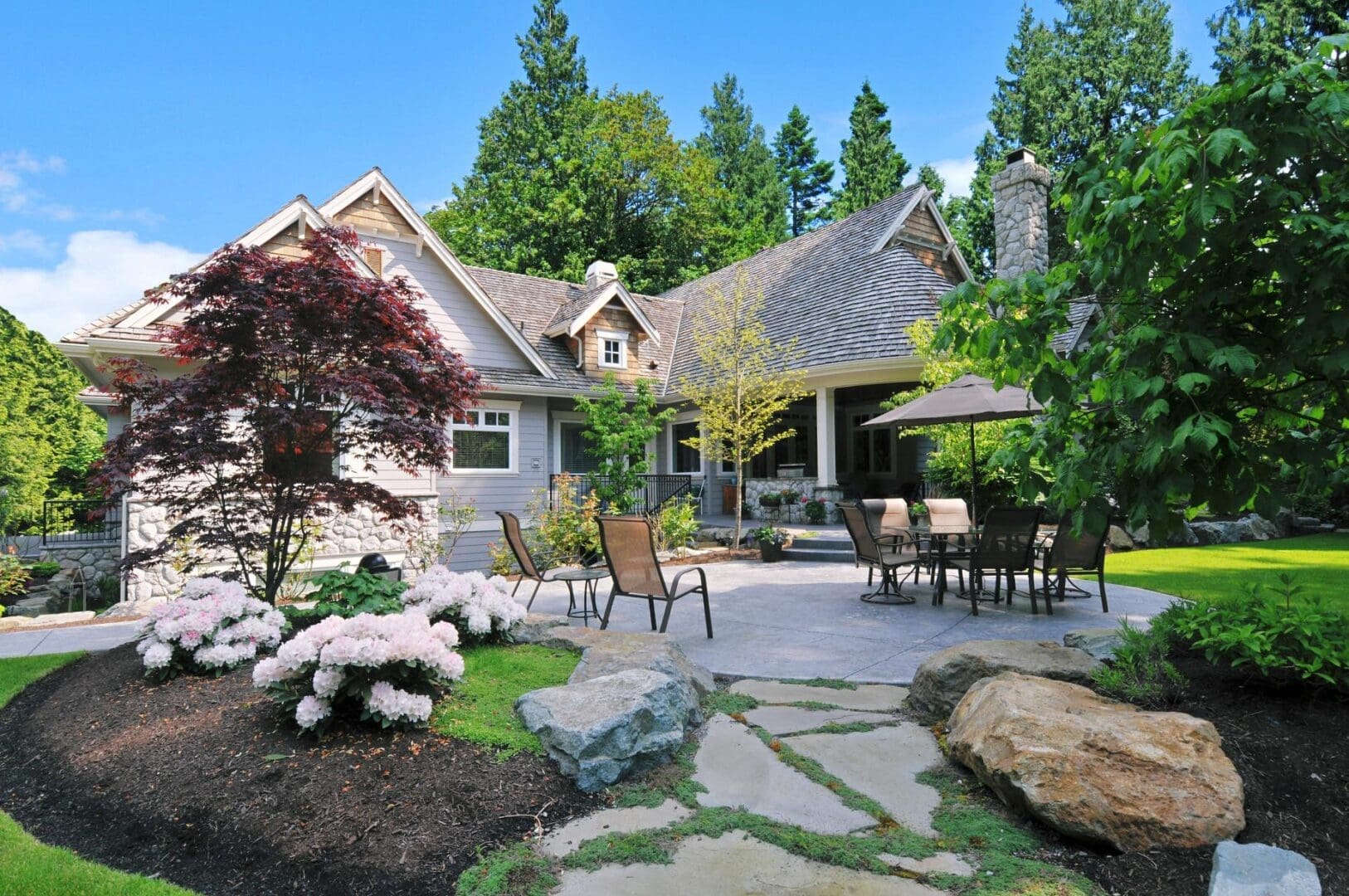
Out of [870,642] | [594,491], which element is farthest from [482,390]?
[870,642]

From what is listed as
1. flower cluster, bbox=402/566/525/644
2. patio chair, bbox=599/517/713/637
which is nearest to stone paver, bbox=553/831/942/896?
flower cluster, bbox=402/566/525/644

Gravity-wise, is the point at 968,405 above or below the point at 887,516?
above

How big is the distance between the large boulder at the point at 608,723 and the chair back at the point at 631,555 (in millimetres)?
1832

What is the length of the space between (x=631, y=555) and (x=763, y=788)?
2.67 meters

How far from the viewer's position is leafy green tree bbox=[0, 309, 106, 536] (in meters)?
16.5

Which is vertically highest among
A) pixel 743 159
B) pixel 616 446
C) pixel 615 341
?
pixel 743 159

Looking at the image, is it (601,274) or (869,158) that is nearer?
(601,274)

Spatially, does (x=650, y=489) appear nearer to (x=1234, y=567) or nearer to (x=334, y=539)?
(x=334, y=539)

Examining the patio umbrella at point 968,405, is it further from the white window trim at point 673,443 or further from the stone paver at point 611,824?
the white window trim at point 673,443

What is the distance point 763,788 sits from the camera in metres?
2.80

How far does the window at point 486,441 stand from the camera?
40.7 feet

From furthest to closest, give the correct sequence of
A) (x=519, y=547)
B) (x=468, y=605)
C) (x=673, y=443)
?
(x=673, y=443) < (x=519, y=547) < (x=468, y=605)

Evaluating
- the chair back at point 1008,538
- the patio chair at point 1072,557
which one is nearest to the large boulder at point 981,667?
the chair back at point 1008,538

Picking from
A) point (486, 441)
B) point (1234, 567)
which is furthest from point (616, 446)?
point (1234, 567)
